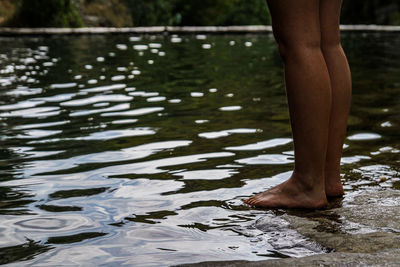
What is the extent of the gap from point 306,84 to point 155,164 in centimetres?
109

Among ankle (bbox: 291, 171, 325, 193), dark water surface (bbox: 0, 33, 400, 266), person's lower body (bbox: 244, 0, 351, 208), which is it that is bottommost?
dark water surface (bbox: 0, 33, 400, 266)

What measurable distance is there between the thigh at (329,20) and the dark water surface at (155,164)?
62 cm

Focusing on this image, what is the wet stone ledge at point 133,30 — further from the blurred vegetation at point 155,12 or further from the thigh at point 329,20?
the thigh at point 329,20

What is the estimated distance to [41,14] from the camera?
19.5 meters

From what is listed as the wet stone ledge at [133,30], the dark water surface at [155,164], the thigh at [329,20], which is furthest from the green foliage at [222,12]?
the thigh at [329,20]

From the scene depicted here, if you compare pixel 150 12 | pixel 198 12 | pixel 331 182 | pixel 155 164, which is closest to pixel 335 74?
pixel 331 182

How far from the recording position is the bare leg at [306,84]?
213 centimetres

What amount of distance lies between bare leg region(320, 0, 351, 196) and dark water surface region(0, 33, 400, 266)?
0.85 feet

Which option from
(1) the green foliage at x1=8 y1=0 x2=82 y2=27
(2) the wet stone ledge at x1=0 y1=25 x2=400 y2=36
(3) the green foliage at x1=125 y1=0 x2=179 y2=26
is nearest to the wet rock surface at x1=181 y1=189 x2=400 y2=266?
(2) the wet stone ledge at x1=0 y1=25 x2=400 y2=36

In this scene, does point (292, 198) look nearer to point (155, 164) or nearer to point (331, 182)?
point (331, 182)

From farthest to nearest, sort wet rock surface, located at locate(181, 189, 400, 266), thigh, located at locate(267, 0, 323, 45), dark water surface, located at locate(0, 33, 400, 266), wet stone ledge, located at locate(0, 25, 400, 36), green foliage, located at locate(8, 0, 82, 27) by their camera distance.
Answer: green foliage, located at locate(8, 0, 82, 27) → wet stone ledge, located at locate(0, 25, 400, 36) → thigh, located at locate(267, 0, 323, 45) → dark water surface, located at locate(0, 33, 400, 266) → wet rock surface, located at locate(181, 189, 400, 266)

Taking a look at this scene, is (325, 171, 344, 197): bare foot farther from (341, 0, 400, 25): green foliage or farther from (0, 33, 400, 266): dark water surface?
(341, 0, 400, 25): green foliage

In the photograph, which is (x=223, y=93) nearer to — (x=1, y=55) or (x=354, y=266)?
(x=354, y=266)

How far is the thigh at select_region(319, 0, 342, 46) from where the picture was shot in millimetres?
2252
